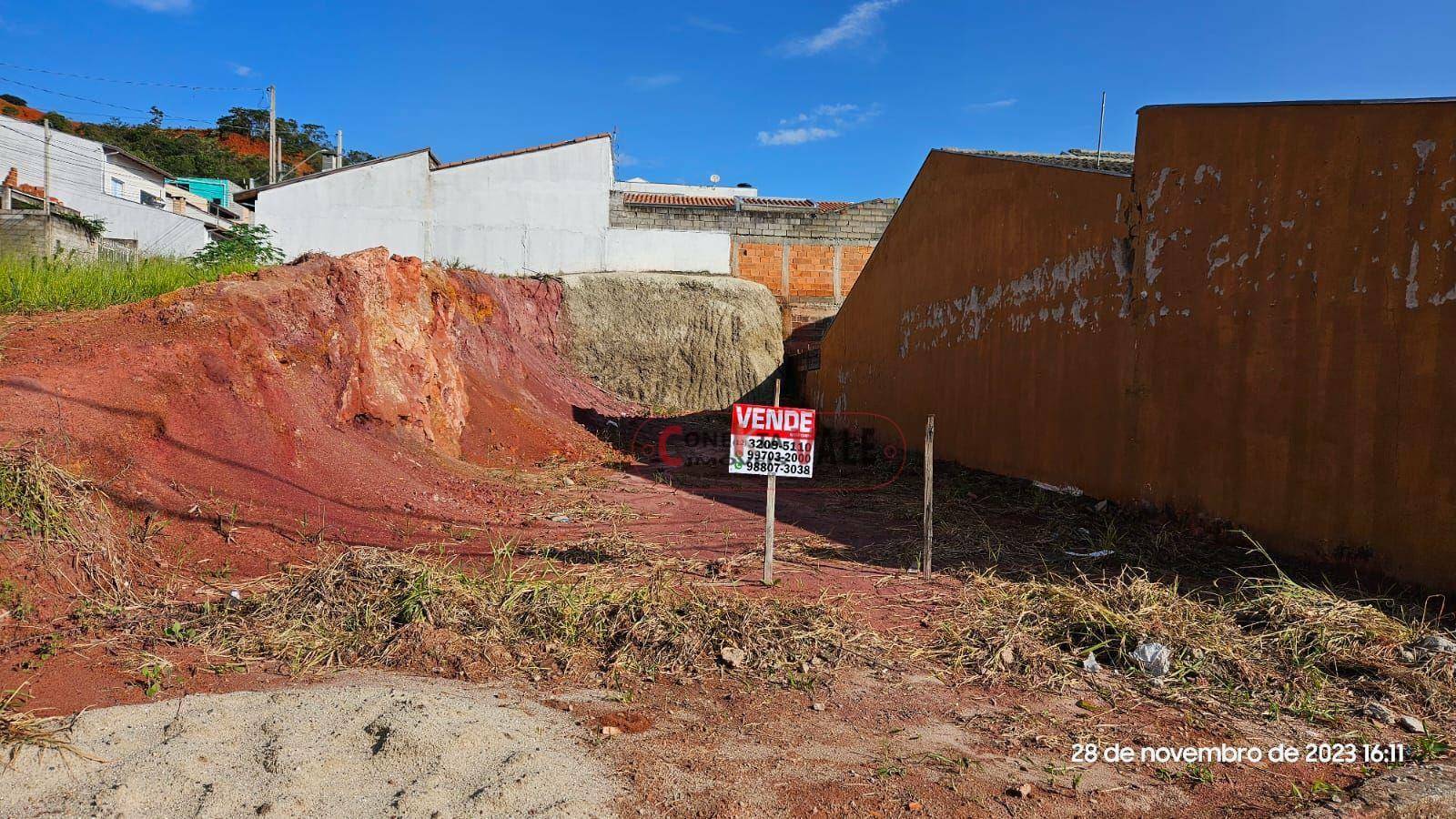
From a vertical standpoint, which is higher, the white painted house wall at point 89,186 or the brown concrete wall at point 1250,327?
the white painted house wall at point 89,186

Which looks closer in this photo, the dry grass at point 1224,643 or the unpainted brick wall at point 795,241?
the dry grass at point 1224,643

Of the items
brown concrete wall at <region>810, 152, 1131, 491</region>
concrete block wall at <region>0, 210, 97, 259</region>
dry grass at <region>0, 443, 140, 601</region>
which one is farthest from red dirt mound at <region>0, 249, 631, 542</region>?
concrete block wall at <region>0, 210, 97, 259</region>

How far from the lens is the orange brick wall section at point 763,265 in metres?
24.8

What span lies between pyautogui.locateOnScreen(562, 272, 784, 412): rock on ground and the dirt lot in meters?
13.0

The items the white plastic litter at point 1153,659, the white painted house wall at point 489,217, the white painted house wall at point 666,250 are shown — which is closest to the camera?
the white plastic litter at point 1153,659

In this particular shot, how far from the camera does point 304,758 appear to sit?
2.92 meters

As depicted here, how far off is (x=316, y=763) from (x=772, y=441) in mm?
3452

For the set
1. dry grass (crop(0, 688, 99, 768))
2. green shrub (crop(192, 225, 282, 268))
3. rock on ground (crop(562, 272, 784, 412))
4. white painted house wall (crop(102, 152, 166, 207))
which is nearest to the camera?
dry grass (crop(0, 688, 99, 768))

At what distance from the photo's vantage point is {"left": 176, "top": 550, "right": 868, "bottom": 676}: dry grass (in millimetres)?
4125

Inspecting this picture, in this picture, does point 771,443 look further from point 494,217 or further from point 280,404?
point 494,217

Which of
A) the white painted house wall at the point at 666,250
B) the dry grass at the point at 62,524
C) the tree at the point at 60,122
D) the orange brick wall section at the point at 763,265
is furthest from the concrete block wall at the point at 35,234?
the tree at the point at 60,122

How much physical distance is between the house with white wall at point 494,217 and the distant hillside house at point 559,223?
28 mm

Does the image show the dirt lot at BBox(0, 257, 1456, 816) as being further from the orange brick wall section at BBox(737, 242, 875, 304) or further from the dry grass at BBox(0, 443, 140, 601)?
the orange brick wall section at BBox(737, 242, 875, 304)

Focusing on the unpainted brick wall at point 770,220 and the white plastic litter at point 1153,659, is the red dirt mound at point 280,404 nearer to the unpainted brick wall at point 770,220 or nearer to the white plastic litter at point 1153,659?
the white plastic litter at point 1153,659
